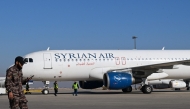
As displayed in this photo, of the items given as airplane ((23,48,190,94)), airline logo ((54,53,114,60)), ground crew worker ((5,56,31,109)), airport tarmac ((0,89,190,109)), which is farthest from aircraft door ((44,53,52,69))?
ground crew worker ((5,56,31,109))

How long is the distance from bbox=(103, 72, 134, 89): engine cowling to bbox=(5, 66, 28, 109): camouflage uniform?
54.1 ft

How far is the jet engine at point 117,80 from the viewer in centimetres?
2525

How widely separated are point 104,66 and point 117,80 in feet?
8.82

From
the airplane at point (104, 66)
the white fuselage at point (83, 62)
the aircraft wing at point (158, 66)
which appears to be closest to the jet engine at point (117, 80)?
the airplane at point (104, 66)

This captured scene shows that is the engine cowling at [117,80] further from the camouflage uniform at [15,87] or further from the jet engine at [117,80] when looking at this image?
the camouflage uniform at [15,87]

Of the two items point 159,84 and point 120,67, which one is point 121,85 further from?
point 159,84

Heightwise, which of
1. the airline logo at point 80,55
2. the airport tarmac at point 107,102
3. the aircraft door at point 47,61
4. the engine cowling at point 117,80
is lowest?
the airport tarmac at point 107,102

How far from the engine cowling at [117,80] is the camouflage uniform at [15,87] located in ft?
54.1

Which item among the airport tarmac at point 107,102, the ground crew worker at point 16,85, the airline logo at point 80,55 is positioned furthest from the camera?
the airline logo at point 80,55

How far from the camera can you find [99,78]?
27234mm

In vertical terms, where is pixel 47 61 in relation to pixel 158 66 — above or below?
above

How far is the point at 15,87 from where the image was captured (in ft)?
29.3

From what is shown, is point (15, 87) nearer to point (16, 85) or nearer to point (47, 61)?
point (16, 85)

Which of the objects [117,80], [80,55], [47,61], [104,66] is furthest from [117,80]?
[47,61]
